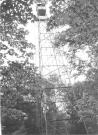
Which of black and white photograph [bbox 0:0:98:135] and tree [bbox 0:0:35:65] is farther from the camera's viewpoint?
black and white photograph [bbox 0:0:98:135]

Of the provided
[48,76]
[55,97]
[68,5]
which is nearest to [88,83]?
[48,76]

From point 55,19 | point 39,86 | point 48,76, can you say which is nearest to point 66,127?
point 48,76

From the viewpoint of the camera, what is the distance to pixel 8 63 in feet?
17.2

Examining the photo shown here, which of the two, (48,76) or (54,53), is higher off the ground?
(54,53)

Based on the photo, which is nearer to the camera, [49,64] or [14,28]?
[14,28]

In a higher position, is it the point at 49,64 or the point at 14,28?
the point at 49,64

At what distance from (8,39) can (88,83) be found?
16.7ft

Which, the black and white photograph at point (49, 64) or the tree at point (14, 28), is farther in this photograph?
the black and white photograph at point (49, 64)

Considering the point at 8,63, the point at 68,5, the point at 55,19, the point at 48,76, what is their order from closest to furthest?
the point at 68,5 → the point at 55,19 → the point at 8,63 → the point at 48,76

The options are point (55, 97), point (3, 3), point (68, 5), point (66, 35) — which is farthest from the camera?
point (55, 97)

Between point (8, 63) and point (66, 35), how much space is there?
3907 millimetres

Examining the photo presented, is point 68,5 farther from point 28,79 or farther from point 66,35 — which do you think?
point 66,35

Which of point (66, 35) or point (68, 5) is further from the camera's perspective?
point (66, 35)

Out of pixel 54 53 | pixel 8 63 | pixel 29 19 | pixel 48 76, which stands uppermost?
pixel 54 53
